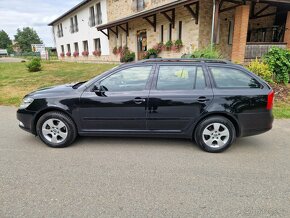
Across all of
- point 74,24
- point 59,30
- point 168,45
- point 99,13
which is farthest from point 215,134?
point 59,30

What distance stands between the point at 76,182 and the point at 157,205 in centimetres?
111

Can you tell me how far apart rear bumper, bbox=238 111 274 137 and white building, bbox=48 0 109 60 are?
19.6m

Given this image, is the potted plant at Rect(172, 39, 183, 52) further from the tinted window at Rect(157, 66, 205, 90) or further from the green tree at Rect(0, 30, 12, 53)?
the green tree at Rect(0, 30, 12, 53)

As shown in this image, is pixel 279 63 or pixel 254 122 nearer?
pixel 254 122

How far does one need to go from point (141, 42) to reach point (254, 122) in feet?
49.2

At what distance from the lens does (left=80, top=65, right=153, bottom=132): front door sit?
A: 3.64 meters

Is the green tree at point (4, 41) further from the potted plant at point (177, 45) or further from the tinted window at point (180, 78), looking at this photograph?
the tinted window at point (180, 78)

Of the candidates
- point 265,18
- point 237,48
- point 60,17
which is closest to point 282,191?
point 237,48

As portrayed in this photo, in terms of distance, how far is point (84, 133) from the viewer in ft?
12.7

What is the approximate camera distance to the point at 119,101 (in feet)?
11.9

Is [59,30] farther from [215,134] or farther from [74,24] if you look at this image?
[215,134]

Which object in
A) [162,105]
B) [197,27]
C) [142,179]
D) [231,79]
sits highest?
[197,27]

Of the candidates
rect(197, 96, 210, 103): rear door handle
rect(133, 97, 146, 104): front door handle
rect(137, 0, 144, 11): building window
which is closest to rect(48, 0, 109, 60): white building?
rect(137, 0, 144, 11): building window

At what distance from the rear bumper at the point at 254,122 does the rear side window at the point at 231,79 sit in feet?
1.61
